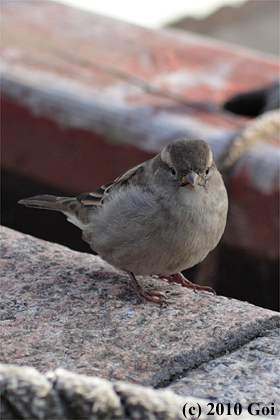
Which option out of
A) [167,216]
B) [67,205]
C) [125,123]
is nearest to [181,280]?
[167,216]

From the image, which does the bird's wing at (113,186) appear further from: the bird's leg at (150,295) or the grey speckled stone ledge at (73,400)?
the grey speckled stone ledge at (73,400)

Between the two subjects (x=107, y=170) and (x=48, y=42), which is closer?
(x=107, y=170)

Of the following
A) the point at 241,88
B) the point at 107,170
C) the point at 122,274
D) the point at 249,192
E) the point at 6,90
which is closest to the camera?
the point at 122,274

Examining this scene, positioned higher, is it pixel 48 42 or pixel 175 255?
pixel 48 42

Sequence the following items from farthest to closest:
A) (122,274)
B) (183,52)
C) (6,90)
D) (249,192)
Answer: (183,52), (6,90), (249,192), (122,274)

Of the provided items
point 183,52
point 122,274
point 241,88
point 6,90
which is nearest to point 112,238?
point 122,274

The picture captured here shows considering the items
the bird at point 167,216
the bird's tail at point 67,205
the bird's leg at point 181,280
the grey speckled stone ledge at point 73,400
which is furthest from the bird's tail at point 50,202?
the grey speckled stone ledge at point 73,400

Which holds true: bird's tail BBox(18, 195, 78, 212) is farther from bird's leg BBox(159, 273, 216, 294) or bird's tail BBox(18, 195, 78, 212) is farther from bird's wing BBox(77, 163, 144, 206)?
bird's leg BBox(159, 273, 216, 294)

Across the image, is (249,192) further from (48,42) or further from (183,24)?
(183,24)
